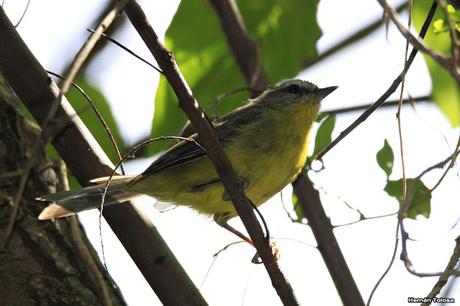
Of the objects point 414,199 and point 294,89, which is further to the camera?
point 294,89

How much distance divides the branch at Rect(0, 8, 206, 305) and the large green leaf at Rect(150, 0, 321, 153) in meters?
0.66

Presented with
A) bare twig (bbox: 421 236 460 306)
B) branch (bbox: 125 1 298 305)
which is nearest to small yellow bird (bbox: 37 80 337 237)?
branch (bbox: 125 1 298 305)

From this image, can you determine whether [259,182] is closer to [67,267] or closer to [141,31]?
[67,267]

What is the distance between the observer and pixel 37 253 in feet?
13.6

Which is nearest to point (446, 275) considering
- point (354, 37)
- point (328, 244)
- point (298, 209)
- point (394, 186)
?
point (394, 186)

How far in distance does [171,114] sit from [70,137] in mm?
817

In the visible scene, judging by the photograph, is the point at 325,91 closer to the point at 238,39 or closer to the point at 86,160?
the point at 238,39

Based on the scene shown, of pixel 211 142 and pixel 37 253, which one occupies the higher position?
pixel 37 253

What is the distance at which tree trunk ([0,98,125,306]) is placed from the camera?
401 centimetres

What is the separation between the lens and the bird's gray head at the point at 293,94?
539 cm

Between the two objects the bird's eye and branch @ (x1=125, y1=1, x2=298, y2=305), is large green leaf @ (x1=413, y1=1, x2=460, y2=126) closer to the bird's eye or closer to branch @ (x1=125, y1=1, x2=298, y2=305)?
the bird's eye

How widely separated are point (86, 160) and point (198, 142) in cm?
75

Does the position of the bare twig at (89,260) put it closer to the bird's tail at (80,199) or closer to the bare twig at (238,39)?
the bird's tail at (80,199)

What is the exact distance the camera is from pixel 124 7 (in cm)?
272
